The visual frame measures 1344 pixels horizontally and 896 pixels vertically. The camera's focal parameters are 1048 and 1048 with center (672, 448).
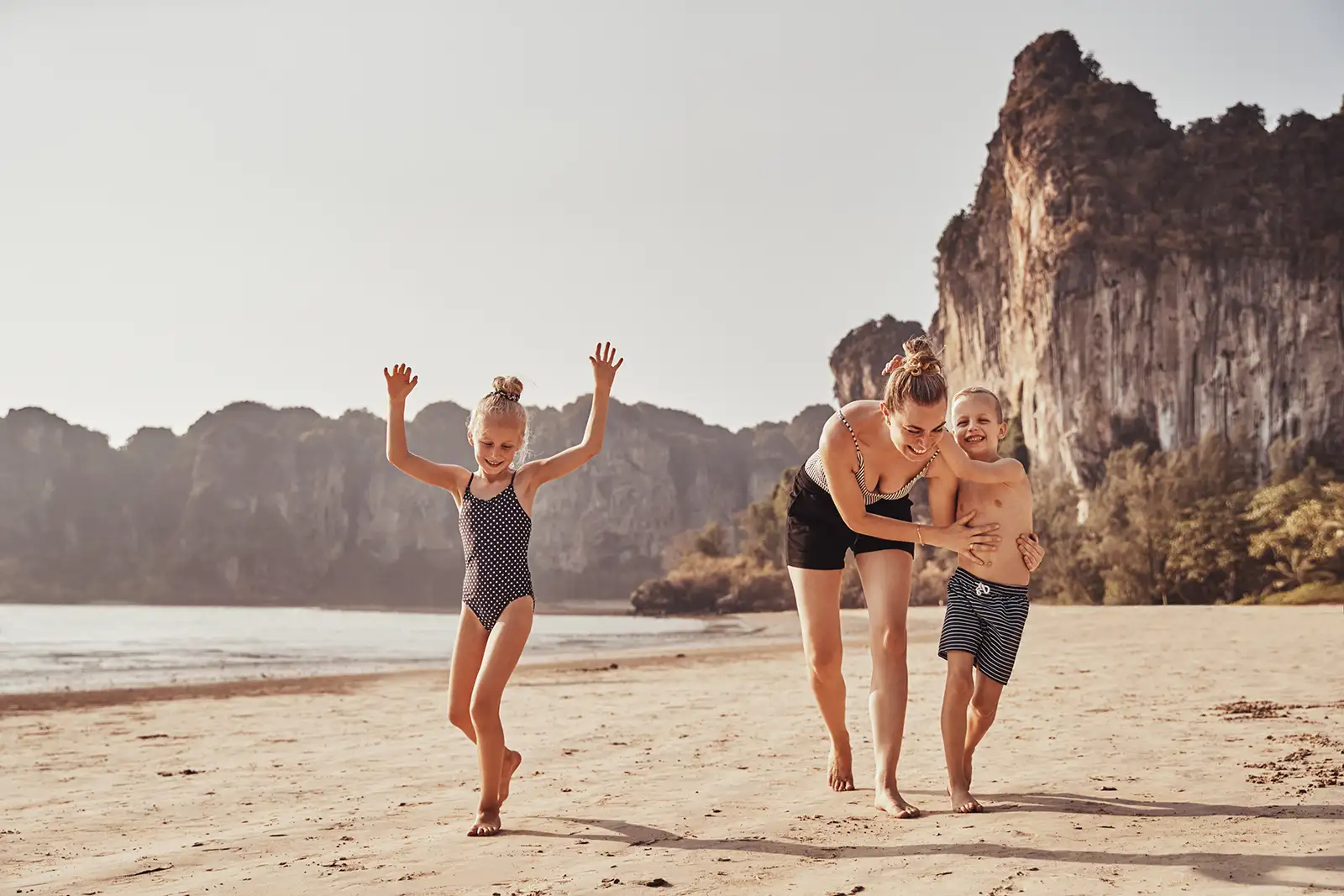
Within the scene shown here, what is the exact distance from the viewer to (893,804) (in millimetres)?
3977

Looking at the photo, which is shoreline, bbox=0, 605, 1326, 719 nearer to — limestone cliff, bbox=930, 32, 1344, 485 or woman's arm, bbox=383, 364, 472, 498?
woman's arm, bbox=383, 364, 472, 498

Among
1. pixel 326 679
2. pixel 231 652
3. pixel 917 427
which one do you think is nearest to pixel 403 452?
pixel 917 427

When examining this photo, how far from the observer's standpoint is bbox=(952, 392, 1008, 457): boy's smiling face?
4234 mm

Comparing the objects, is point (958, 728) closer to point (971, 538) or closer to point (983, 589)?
point (983, 589)

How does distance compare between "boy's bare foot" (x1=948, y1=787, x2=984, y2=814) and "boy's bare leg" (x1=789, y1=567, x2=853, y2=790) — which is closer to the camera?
"boy's bare foot" (x1=948, y1=787, x2=984, y2=814)

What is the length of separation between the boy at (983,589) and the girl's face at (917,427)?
24 cm

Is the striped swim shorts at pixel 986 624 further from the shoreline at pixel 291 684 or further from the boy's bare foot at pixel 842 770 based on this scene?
the shoreline at pixel 291 684

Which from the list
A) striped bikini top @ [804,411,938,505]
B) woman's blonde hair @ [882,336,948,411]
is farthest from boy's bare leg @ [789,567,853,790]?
woman's blonde hair @ [882,336,948,411]

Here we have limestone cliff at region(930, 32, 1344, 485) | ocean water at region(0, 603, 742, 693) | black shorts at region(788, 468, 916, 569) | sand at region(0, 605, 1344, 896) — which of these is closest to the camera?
sand at region(0, 605, 1344, 896)

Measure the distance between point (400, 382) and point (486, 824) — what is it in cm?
182

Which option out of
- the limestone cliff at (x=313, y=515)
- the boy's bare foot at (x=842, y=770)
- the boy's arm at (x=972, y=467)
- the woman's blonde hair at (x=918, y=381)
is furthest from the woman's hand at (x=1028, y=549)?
the limestone cliff at (x=313, y=515)

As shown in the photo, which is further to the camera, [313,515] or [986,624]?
[313,515]

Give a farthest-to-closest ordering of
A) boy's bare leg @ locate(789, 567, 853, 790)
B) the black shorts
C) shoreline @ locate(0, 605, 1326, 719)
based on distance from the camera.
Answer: shoreline @ locate(0, 605, 1326, 719) < boy's bare leg @ locate(789, 567, 853, 790) < the black shorts

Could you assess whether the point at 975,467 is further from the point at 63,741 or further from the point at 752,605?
the point at 752,605
